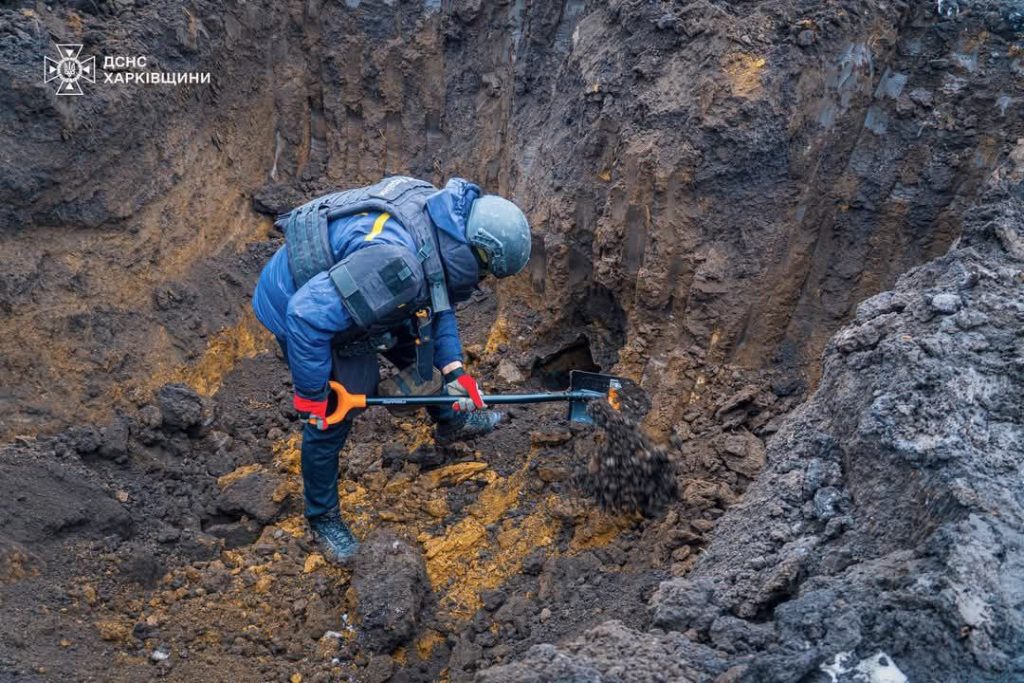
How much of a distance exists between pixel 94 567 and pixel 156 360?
4.45 feet

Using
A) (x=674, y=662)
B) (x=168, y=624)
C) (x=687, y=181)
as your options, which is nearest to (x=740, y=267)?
(x=687, y=181)

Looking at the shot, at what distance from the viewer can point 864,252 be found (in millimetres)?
4355

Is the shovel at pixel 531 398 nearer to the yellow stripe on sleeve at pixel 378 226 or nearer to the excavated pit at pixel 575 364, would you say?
the excavated pit at pixel 575 364


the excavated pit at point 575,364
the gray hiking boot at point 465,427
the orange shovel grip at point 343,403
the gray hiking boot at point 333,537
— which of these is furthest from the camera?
the gray hiking boot at point 465,427

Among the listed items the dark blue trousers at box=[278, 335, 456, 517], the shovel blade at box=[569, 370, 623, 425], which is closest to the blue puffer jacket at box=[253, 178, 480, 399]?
the dark blue trousers at box=[278, 335, 456, 517]

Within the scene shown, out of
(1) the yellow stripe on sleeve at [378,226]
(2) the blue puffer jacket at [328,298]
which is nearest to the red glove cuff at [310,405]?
(2) the blue puffer jacket at [328,298]

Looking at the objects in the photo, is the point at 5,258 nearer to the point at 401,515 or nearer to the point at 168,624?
the point at 168,624

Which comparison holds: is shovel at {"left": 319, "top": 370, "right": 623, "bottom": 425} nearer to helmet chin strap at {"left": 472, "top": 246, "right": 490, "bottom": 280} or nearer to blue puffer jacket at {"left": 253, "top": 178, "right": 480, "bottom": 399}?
blue puffer jacket at {"left": 253, "top": 178, "right": 480, "bottom": 399}

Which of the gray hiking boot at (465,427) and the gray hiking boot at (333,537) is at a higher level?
the gray hiking boot at (465,427)

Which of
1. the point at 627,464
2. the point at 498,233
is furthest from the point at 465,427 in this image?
the point at 498,233

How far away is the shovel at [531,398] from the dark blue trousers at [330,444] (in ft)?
0.21

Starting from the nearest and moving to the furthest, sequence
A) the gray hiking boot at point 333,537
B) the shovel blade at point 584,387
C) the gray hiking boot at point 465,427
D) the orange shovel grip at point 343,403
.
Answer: the orange shovel grip at point 343,403 → the gray hiking boot at point 333,537 → the shovel blade at point 584,387 → the gray hiking boot at point 465,427

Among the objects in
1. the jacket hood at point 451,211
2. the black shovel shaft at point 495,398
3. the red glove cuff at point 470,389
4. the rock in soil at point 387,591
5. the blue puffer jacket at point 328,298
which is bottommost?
the rock in soil at point 387,591

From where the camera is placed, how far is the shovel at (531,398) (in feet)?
13.6
